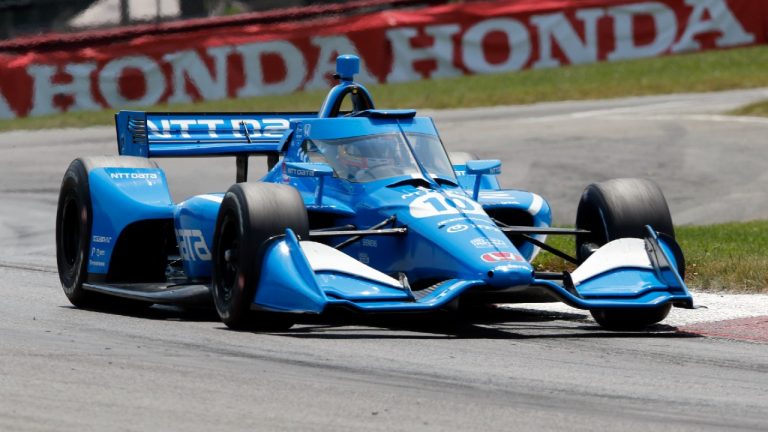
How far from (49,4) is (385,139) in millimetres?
20935

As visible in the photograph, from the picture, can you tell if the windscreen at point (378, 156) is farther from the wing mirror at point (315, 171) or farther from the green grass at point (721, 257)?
the green grass at point (721, 257)

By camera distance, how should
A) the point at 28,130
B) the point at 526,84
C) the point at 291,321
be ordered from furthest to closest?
the point at 526,84
the point at 28,130
the point at 291,321

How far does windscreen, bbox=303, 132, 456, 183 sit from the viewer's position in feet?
32.3

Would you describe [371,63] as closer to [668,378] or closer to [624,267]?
[624,267]

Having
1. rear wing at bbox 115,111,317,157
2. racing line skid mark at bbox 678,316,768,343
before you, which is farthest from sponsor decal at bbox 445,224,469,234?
rear wing at bbox 115,111,317,157

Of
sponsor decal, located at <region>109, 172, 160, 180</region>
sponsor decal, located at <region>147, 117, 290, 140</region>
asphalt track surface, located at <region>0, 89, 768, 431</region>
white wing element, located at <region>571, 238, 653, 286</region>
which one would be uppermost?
sponsor decal, located at <region>147, 117, 290, 140</region>

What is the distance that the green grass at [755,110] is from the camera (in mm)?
22609

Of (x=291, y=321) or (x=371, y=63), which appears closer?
(x=291, y=321)

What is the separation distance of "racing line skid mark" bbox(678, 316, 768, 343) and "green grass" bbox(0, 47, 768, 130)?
1654 cm

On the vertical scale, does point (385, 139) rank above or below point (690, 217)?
above

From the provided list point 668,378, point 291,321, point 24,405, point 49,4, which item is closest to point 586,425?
point 668,378

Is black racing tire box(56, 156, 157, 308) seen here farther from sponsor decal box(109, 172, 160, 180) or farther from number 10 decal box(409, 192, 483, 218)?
number 10 decal box(409, 192, 483, 218)

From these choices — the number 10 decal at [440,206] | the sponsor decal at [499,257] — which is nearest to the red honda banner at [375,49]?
the number 10 decal at [440,206]

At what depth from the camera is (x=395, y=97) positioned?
27.4 m
